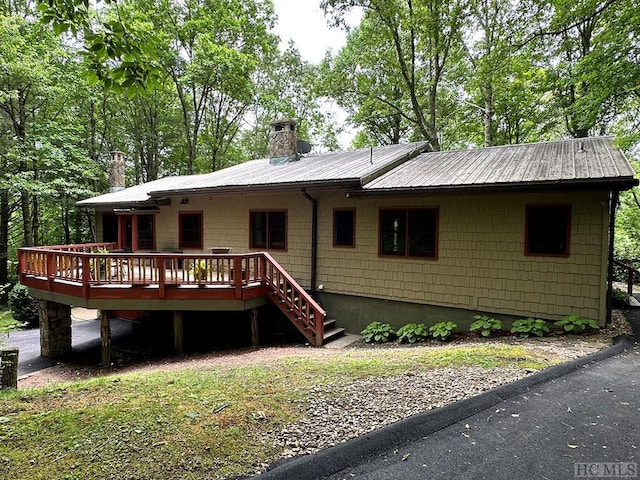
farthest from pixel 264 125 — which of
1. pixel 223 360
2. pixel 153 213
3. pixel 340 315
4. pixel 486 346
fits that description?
pixel 486 346

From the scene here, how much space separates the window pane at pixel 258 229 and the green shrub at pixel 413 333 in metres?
4.65

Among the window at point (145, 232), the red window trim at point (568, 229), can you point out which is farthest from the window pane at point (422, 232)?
the window at point (145, 232)

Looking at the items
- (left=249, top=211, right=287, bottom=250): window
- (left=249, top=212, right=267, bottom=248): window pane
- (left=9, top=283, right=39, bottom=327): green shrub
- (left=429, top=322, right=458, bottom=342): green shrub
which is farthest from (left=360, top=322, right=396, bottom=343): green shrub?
(left=9, top=283, right=39, bottom=327): green shrub

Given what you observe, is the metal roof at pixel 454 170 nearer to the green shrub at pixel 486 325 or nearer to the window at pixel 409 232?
the window at pixel 409 232

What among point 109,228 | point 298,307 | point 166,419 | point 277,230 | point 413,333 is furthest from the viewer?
point 109,228

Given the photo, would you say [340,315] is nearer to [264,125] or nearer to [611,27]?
[611,27]

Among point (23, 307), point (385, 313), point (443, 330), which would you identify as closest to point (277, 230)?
point (385, 313)

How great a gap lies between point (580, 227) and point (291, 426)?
19.9 ft

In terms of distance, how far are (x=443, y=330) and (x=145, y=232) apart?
430 inches

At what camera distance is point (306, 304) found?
309 inches

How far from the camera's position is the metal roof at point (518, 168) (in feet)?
19.1

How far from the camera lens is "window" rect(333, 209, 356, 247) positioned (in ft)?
28.6

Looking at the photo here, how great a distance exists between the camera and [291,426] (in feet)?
9.46

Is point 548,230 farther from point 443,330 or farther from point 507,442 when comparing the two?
point 507,442
